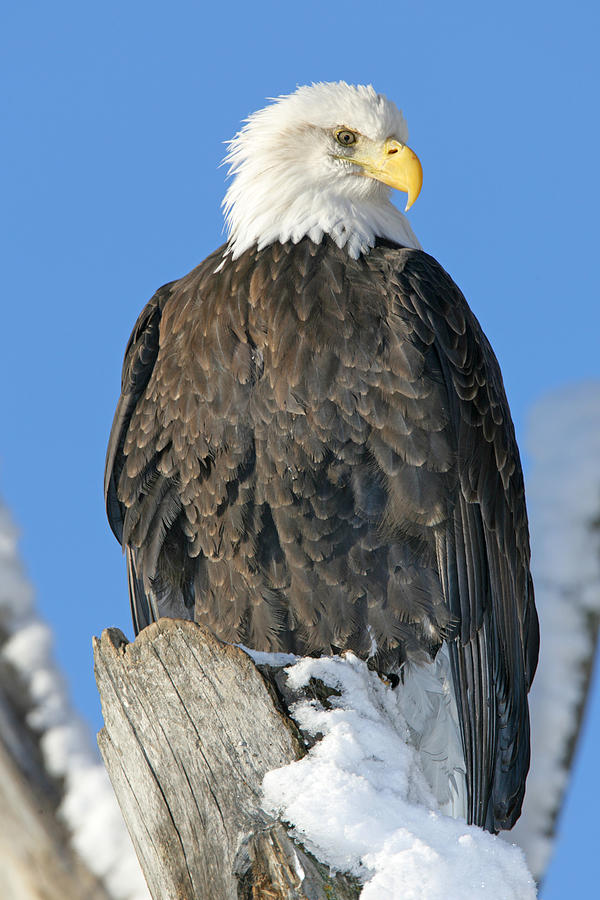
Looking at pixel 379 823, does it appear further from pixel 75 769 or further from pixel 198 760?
pixel 75 769

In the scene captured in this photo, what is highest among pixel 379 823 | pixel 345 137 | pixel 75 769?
pixel 345 137

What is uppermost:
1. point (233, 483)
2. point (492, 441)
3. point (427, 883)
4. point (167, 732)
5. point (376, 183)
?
point (376, 183)

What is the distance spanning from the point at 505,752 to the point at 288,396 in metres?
1.75

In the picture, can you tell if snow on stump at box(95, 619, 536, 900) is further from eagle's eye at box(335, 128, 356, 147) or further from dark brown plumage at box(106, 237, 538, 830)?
eagle's eye at box(335, 128, 356, 147)

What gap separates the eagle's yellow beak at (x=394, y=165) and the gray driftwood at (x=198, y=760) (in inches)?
86.0

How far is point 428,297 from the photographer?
3818mm

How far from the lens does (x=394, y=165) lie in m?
4.20

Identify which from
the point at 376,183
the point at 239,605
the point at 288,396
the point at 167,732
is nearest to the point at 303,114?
the point at 376,183

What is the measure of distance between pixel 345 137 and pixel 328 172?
0.56 feet

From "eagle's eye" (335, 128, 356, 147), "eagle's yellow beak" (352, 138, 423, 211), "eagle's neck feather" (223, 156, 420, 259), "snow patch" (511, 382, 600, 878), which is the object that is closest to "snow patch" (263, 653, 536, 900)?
"eagle's neck feather" (223, 156, 420, 259)

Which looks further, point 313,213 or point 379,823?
point 313,213

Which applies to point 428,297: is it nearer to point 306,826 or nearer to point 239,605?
point 239,605

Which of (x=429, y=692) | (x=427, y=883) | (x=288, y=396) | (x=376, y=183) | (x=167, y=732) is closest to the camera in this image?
(x=427, y=883)

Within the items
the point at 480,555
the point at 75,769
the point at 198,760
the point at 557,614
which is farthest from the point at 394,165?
the point at 75,769
